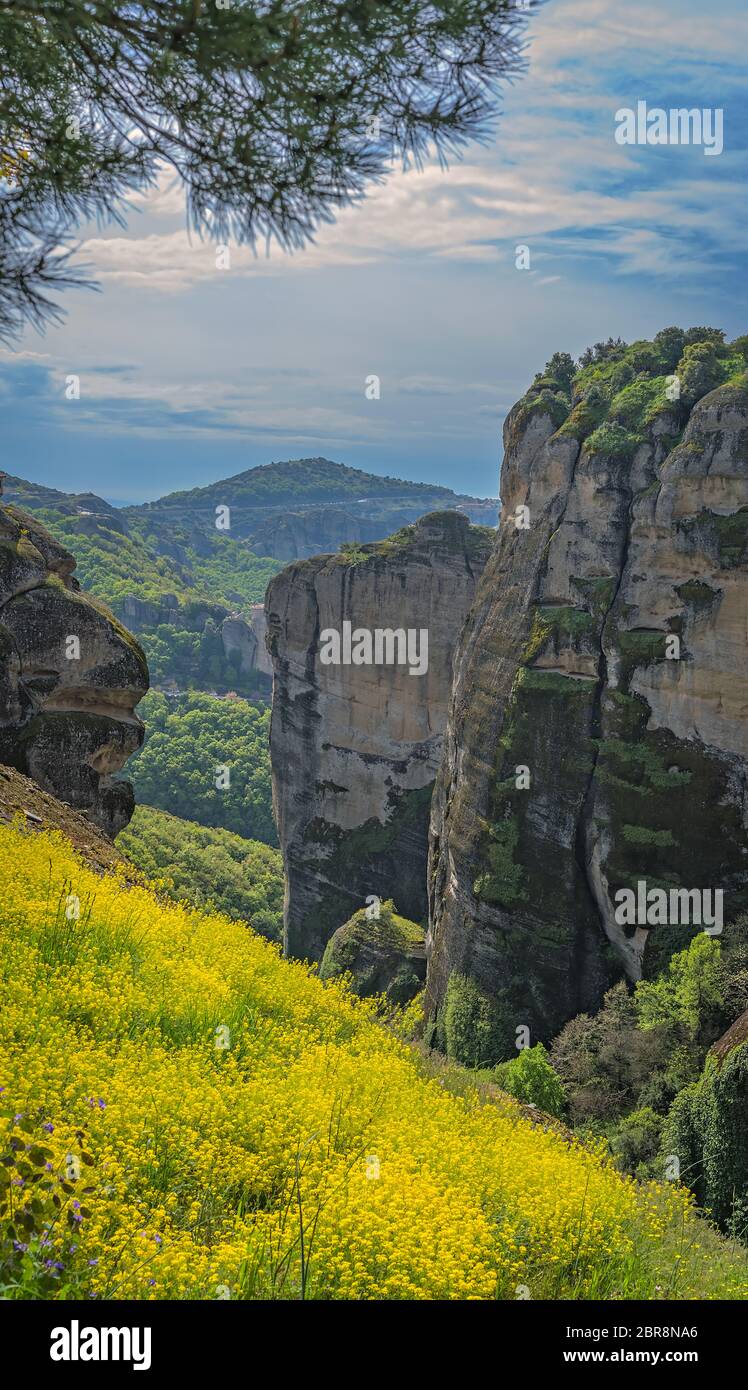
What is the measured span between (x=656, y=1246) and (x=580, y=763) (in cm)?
2535

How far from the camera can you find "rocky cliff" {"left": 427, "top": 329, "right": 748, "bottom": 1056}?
30891 mm

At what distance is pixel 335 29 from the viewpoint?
644 cm

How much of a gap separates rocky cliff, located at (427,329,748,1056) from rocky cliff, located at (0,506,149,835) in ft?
56.3

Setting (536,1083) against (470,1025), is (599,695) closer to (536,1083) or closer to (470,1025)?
(470,1025)

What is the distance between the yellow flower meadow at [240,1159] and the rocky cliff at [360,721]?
43.0 meters

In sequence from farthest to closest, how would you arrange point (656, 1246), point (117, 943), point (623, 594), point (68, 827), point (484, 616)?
point (484, 616)
point (623, 594)
point (68, 827)
point (117, 943)
point (656, 1246)

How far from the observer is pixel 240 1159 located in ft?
26.0

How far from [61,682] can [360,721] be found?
37669mm

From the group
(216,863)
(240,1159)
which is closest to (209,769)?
(216,863)

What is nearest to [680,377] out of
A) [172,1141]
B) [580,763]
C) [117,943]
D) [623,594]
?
[623,594]

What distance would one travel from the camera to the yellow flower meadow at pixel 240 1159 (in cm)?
626

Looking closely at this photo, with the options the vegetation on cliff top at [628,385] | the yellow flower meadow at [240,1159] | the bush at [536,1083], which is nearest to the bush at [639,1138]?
the bush at [536,1083]

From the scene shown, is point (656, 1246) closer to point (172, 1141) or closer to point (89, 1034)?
point (172, 1141)

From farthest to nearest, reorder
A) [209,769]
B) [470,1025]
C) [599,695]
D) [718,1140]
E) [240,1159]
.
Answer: [209,769]
[470,1025]
[599,695]
[718,1140]
[240,1159]
